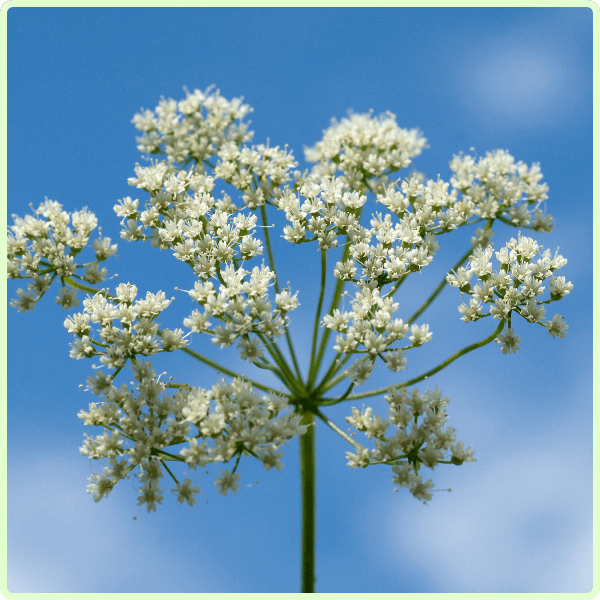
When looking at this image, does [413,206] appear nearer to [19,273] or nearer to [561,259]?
[561,259]

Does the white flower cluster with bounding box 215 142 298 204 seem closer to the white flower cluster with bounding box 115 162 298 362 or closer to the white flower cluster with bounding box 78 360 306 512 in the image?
the white flower cluster with bounding box 115 162 298 362

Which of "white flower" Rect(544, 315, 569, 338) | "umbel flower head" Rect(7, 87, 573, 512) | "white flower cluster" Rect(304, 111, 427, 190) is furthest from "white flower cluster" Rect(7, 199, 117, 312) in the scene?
"white flower" Rect(544, 315, 569, 338)

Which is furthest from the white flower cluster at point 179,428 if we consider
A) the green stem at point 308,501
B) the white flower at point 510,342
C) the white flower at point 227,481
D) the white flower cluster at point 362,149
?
the white flower cluster at point 362,149

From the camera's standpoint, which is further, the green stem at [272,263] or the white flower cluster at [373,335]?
the green stem at [272,263]

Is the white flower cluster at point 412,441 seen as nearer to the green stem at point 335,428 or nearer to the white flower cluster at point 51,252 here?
the green stem at point 335,428

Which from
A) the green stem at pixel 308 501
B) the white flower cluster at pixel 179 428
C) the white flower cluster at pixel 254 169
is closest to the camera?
the white flower cluster at pixel 179 428

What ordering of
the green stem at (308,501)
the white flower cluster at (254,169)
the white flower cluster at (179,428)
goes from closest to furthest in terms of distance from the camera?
the white flower cluster at (179,428) < the green stem at (308,501) < the white flower cluster at (254,169)

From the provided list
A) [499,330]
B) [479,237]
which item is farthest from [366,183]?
[499,330]
